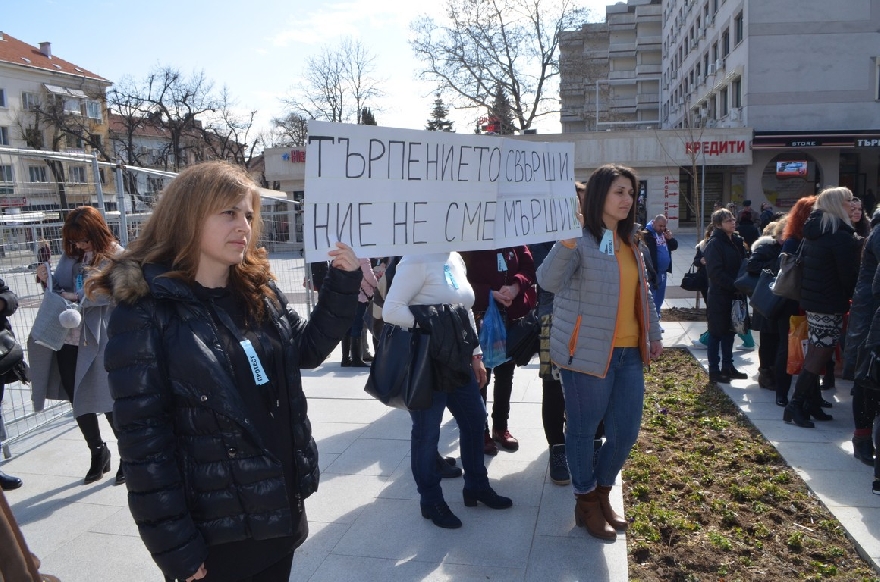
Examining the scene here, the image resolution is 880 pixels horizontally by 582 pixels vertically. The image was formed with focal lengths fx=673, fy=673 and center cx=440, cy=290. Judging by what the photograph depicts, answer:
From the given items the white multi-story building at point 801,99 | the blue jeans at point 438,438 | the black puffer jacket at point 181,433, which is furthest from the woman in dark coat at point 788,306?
the white multi-story building at point 801,99

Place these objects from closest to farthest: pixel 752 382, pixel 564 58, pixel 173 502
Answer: pixel 173 502, pixel 752 382, pixel 564 58

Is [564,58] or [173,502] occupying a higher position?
[564,58]

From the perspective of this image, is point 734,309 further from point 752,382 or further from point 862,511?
point 862,511

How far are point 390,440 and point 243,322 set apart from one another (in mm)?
3587

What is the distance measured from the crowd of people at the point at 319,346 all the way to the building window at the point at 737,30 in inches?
Result: 1105

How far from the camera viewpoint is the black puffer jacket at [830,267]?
5.29m

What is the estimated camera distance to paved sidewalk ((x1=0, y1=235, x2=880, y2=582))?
3.54 m

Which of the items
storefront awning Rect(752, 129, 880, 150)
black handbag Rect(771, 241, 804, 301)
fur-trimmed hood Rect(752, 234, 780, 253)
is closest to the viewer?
black handbag Rect(771, 241, 804, 301)

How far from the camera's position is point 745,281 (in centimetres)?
686

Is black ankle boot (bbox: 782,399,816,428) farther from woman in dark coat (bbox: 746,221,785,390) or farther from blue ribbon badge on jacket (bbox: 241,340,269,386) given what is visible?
blue ribbon badge on jacket (bbox: 241,340,269,386)

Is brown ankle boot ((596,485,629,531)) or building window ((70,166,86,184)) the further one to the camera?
building window ((70,166,86,184))

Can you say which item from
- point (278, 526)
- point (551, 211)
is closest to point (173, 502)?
point (278, 526)

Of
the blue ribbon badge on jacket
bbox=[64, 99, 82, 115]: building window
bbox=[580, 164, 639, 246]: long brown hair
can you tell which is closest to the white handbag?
the blue ribbon badge on jacket

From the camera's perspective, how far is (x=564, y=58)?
41.9 metres
